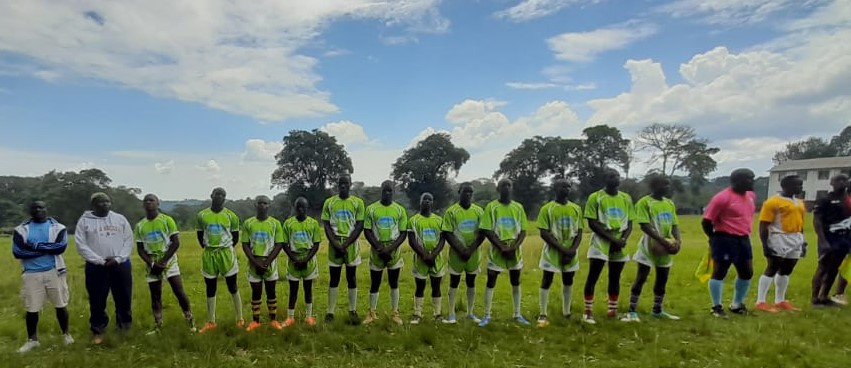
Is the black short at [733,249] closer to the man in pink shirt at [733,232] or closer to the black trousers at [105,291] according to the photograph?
the man in pink shirt at [733,232]

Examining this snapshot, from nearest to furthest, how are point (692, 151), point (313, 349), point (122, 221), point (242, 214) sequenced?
1. point (313, 349)
2. point (122, 221)
3. point (242, 214)
4. point (692, 151)

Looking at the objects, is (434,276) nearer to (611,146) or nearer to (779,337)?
(779,337)

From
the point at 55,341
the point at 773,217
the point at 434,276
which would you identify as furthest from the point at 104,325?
the point at 773,217

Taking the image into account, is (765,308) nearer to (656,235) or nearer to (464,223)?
(656,235)

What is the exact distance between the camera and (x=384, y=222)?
6980 mm

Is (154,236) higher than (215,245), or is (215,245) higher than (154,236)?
(154,236)

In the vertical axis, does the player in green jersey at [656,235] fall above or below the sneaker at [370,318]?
above

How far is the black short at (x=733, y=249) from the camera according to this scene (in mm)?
7242

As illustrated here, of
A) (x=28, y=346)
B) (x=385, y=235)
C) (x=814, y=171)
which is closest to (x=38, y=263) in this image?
(x=28, y=346)

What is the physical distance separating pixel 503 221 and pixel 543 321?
1435 mm

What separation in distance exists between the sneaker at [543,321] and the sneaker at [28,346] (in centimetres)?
634

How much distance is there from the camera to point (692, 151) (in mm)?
59062

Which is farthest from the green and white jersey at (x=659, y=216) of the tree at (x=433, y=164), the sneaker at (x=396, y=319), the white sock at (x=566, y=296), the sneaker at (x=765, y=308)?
the tree at (x=433, y=164)

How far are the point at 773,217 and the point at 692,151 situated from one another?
57.3 m
